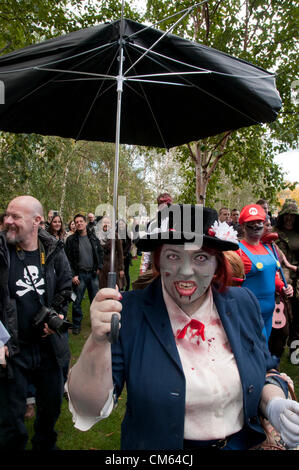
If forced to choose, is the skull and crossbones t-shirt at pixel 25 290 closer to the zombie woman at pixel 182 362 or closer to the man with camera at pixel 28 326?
the man with camera at pixel 28 326

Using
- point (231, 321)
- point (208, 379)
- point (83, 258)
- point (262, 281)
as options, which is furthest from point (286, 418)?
point (83, 258)

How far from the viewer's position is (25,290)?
266 centimetres

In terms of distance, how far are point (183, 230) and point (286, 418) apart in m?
0.93

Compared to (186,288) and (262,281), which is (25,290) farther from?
(262,281)

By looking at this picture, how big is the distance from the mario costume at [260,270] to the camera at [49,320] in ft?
6.19

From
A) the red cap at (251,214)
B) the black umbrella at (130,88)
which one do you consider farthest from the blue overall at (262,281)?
the black umbrella at (130,88)

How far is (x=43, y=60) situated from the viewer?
183cm

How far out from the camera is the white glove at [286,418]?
1.39 meters

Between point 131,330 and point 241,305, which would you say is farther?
point 241,305

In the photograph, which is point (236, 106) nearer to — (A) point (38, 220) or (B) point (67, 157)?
(A) point (38, 220)

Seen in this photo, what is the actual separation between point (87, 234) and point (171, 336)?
5.39 meters

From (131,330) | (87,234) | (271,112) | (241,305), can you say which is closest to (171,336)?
(131,330)

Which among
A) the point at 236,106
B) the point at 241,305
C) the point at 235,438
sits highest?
the point at 236,106

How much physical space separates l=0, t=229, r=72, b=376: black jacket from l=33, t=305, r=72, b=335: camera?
11 cm
